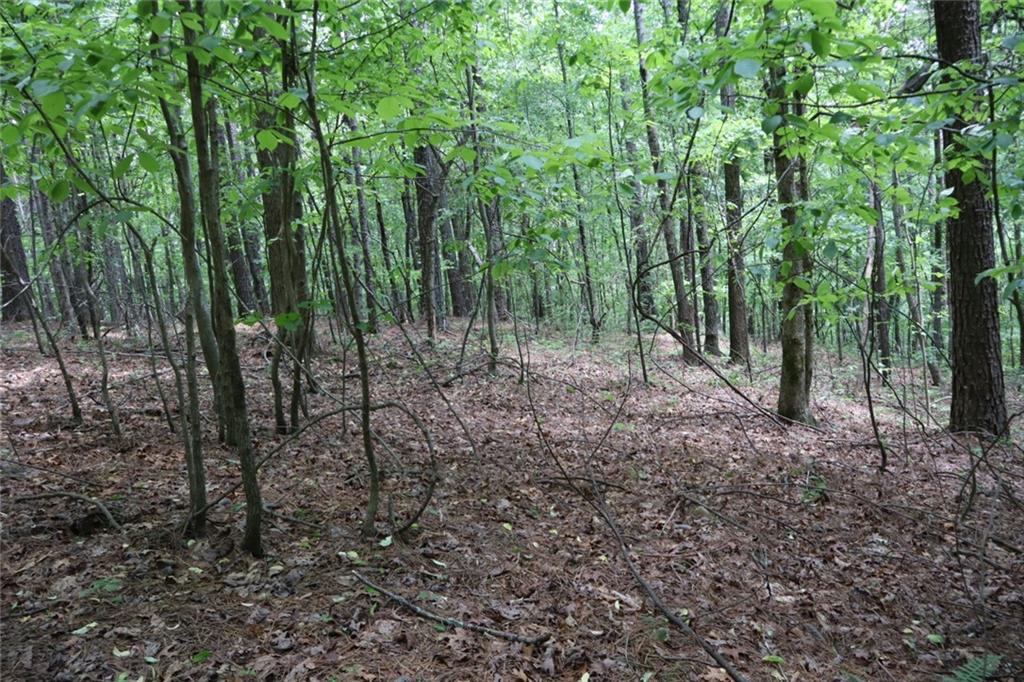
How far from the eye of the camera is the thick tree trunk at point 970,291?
652 cm

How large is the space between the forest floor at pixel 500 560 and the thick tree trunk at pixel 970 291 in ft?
1.99

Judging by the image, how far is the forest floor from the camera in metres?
3.08

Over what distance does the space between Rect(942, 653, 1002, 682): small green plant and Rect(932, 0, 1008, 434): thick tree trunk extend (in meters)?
4.81

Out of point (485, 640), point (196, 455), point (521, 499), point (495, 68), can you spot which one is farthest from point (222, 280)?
point (495, 68)

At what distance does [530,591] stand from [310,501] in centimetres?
201

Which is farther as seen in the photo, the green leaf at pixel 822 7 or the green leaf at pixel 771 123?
the green leaf at pixel 771 123

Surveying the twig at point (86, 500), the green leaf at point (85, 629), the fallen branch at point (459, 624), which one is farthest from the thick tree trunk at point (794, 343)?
the green leaf at point (85, 629)

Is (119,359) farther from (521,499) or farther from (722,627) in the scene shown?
(722,627)

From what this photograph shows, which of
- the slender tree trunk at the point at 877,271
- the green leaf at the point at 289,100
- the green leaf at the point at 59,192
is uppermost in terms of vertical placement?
the green leaf at the point at 289,100

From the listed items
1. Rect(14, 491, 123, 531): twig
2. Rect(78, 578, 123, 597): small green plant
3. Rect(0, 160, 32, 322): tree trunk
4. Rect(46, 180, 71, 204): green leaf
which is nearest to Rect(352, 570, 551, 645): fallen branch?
Rect(78, 578, 123, 597): small green plant

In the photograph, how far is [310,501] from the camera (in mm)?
4750

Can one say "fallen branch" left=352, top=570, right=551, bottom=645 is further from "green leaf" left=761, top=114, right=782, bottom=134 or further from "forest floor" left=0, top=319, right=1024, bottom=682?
"green leaf" left=761, top=114, right=782, bottom=134

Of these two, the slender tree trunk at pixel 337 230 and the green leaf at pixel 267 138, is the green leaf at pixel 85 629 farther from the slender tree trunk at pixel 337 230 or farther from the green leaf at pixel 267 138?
the green leaf at pixel 267 138

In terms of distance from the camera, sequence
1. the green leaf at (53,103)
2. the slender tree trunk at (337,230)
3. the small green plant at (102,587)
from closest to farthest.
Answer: the green leaf at (53,103) → the slender tree trunk at (337,230) → the small green plant at (102,587)
